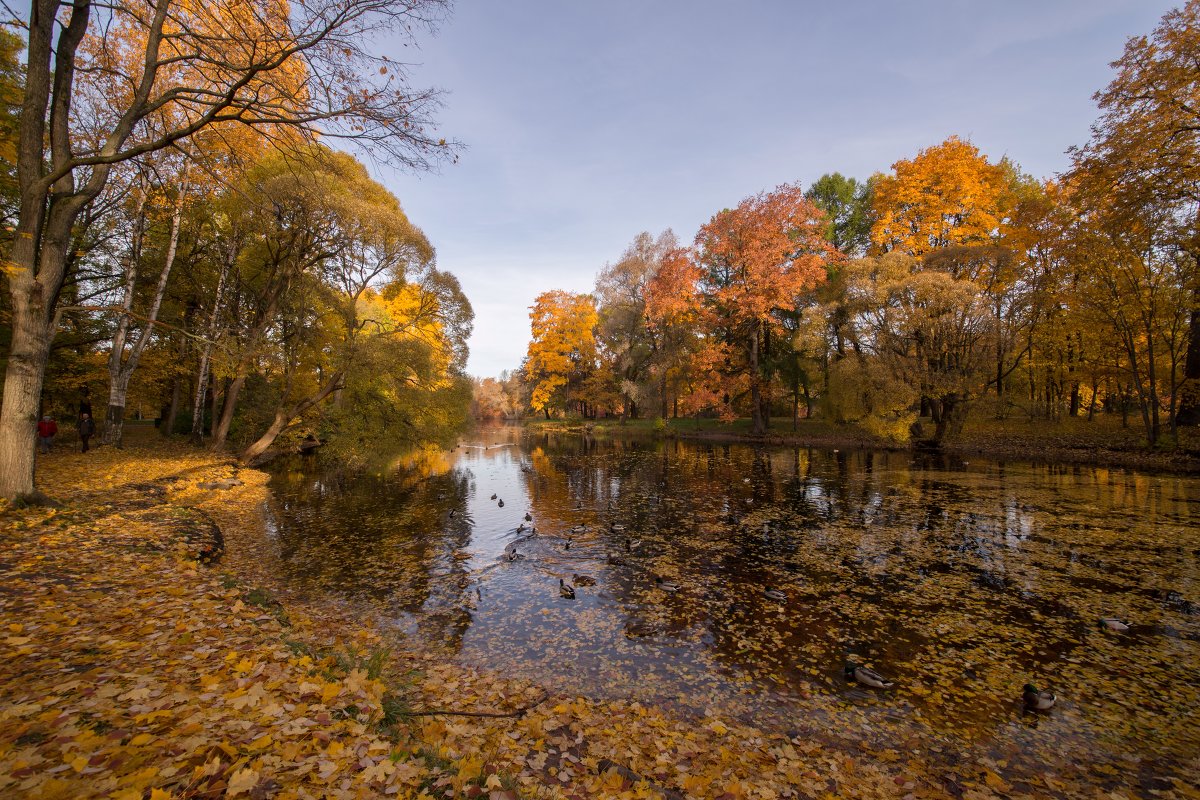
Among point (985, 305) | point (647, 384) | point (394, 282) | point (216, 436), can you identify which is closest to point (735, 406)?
point (647, 384)

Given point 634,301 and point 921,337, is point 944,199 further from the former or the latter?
point 634,301

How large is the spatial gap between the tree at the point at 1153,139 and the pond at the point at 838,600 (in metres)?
9.72

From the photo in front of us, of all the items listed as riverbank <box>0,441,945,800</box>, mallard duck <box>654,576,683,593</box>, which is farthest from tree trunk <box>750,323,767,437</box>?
riverbank <box>0,441,945,800</box>

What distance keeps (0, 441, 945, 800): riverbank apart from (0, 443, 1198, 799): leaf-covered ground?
0.7 inches

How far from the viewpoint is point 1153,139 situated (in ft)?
50.8

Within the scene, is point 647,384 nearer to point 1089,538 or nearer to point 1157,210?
point 1157,210

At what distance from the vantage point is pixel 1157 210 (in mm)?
18203

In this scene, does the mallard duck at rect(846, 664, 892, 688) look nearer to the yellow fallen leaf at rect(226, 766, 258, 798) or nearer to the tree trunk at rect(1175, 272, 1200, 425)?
the yellow fallen leaf at rect(226, 766, 258, 798)

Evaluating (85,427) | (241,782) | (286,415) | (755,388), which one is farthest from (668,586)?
(755,388)

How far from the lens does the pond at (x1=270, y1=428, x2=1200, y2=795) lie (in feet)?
16.7

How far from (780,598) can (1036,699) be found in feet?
10.8

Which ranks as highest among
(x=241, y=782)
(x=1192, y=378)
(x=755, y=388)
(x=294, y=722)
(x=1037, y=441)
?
(x=755, y=388)

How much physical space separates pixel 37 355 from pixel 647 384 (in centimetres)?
3813

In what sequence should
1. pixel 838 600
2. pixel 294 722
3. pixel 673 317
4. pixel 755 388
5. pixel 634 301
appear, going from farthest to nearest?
pixel 634 301 < pixel 673 317 < pixel 755 388 < pixel 838 600 < pixel 294 722
